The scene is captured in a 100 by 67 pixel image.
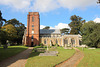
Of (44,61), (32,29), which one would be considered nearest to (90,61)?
(44,61)

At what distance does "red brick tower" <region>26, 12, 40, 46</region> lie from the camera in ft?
150

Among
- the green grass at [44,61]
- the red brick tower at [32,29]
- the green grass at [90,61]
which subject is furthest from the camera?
the red brick tower at [32,29]

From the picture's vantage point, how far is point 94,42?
31328 millimetres

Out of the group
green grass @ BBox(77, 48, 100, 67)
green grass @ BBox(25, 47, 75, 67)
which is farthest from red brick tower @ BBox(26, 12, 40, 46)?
green grass @ BBox(77, 48, 100, 67)

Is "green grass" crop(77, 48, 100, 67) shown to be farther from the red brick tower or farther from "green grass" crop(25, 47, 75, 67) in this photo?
the red brick tower

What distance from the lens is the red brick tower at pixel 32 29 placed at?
150 feet

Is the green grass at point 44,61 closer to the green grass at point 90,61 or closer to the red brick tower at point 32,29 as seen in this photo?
the green grass at point 90,61

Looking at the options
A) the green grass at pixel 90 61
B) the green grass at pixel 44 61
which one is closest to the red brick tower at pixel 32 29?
the green grass at pixel 44 61

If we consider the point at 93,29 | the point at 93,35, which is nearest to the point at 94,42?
the point at 93,35

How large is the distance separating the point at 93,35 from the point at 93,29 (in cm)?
295

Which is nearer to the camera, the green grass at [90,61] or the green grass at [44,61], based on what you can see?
the green grass at [90,61]

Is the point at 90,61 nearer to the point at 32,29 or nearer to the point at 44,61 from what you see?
the point at 44,61

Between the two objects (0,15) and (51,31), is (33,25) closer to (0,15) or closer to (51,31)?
(51,31)

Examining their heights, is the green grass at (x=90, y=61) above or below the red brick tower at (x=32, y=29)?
below
